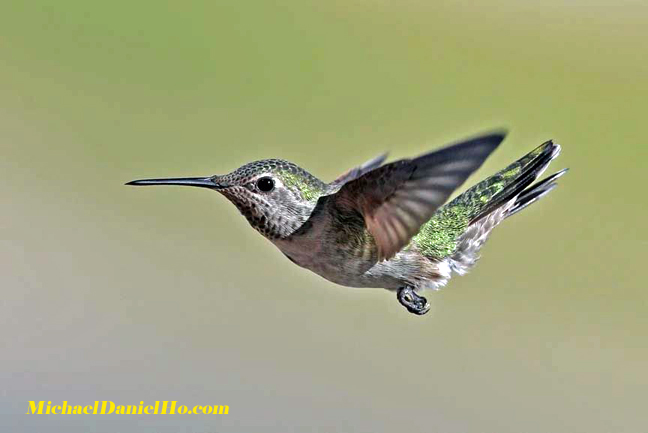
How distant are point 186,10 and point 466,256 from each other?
4.26 meters

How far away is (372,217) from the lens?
3.83 feet

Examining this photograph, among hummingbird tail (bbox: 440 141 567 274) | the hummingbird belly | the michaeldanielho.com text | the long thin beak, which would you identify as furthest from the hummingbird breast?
the michaeldanielho.com text

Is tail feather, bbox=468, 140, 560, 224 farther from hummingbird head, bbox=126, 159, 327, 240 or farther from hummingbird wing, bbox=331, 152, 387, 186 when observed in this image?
hummingbird head, bbox=126, 159, 327, 240

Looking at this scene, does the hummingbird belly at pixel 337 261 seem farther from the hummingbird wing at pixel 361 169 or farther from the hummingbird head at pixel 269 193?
the hummingbird wing at pixel 361 169

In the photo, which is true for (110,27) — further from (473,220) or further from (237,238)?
(473,220)

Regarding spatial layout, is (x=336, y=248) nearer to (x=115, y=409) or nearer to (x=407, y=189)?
(x=407, y=189)

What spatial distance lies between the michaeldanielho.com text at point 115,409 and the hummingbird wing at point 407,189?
1828mm

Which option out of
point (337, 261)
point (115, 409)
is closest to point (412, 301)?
point (337, 261)

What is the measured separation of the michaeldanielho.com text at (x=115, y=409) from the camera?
2.77m

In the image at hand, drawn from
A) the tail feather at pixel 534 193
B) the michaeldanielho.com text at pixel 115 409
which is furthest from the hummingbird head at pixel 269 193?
the michaeldanielho.com text at pixel 115 409

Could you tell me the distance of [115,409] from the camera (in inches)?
112

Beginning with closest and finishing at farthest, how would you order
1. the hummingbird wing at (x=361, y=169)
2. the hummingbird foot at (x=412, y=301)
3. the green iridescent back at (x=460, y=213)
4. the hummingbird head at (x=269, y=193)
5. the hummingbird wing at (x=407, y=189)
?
the hummingbird wing at (x=407, y=189) → the hummingbird head at (x=269, y=193) → the hummingbird foot at (x=412, y=301) → the green iridescent back at (x=460, y=213) → the hummingbird wing at (x=361, y=169)

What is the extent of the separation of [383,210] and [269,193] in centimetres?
15

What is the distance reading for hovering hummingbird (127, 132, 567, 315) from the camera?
1077mm
